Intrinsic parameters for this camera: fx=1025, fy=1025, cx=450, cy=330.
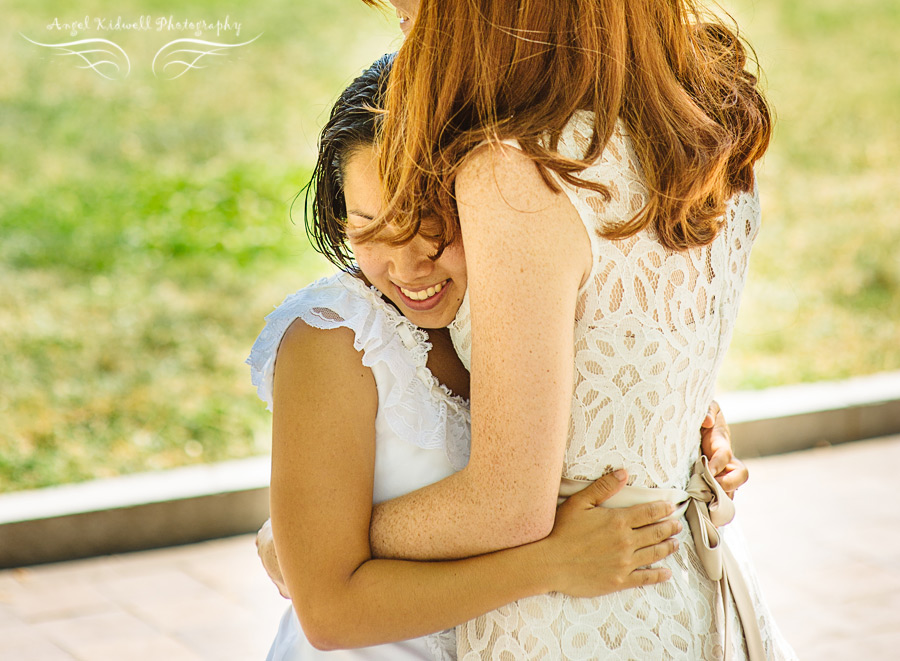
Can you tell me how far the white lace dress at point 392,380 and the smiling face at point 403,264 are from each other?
4 centimetres

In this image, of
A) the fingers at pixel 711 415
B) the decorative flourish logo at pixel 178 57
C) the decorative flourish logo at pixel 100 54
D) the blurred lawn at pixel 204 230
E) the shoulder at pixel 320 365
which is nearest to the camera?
the shoulder at pixel 320 365

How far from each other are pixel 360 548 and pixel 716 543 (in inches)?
20.6

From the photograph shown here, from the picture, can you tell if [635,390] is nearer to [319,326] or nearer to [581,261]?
[581,261]

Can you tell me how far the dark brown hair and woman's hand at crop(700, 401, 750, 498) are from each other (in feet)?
2.22

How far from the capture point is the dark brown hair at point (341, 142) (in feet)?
5.04

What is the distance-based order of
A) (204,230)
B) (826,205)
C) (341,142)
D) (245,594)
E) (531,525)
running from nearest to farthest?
(531,525), (341,142), (245,594), (204,230), (826,205)

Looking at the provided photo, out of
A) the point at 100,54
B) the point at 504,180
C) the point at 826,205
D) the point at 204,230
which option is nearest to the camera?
the point at 504,180

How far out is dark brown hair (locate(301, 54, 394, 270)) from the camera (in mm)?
1537

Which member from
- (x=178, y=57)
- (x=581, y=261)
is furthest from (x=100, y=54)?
(x=581, y=261)

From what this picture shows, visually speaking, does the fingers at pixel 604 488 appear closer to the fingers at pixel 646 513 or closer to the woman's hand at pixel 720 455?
the fingers at pixel 646 513

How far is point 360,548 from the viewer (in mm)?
1371

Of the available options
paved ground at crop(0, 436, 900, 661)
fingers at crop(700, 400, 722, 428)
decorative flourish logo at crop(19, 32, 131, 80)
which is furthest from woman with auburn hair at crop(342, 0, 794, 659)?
decorative flourish logo at crop(19, 32, 131, 80)

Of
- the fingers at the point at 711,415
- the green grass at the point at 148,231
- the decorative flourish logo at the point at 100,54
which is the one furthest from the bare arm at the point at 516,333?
the decorative flourish logo at the point at 100,54

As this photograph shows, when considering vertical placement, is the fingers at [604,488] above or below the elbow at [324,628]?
above
